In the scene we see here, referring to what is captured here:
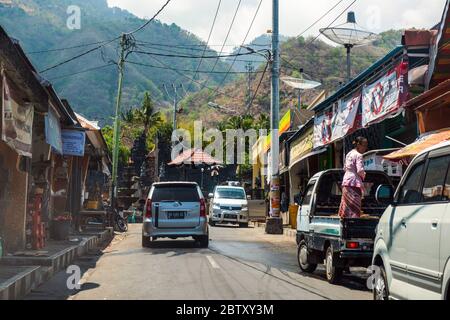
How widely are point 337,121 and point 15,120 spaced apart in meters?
10.8

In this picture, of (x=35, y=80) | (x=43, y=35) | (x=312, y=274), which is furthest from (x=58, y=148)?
(x=43, y=35)

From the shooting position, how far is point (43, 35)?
5595 inches

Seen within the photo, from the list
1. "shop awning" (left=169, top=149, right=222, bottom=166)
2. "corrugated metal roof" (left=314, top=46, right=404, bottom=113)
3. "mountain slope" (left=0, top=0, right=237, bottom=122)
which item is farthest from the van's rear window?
"mountain slope" (left=0, top=0, right=237, bottom=122)

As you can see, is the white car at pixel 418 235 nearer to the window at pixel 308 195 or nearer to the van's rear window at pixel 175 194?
the window at pixel 308 195

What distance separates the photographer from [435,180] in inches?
230

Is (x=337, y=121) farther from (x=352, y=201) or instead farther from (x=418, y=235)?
(x=418, y=235)

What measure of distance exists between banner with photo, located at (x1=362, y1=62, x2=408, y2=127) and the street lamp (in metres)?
5.56

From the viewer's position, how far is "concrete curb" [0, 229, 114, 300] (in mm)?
7773

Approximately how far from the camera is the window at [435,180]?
5555mm

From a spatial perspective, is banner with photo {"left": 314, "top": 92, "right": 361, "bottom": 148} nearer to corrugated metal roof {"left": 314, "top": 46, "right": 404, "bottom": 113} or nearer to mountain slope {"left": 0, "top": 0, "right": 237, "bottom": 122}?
corrugated metal roof {"left": 314, "top": 46, "right": 404, "bottom": 113}

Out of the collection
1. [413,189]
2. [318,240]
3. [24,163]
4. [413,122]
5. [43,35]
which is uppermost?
[43,35]

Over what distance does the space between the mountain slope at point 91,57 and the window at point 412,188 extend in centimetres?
11583
